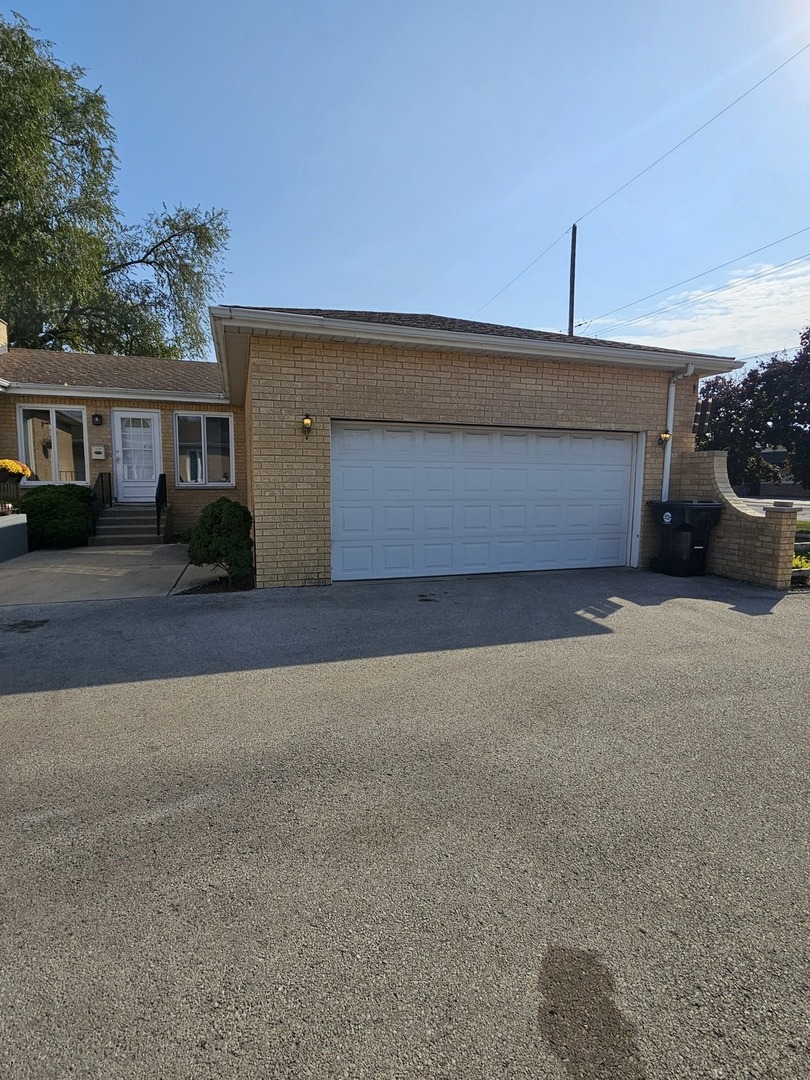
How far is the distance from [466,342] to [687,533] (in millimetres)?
4515

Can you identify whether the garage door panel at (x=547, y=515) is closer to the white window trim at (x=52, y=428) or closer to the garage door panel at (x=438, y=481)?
the garage door panel at (x=438, y=481)

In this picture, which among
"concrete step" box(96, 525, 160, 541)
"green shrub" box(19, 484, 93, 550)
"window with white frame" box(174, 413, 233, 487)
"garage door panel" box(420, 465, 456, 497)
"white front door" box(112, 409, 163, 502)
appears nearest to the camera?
"garage door panel" box(420, 465, 456, 497)

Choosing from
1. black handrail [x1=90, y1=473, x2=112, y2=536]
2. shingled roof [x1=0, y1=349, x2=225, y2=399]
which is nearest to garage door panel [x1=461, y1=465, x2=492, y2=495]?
shingled roof [x1=0, y1=349, x2=225, y2=399]

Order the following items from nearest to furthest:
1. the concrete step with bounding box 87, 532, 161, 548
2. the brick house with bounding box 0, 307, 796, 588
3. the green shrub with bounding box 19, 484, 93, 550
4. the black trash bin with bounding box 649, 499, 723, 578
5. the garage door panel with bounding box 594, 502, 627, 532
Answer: the brick house with bounding box 0, 307, 796, 588
the black trash bin with bounding box 649, 499, 723, 578
the garage door panel with bounding box 594, 502, 627, 532
the green shrub with bounding box 19, 484, 93, 550
the concrete step with bounding box 87, 532, 161, 548

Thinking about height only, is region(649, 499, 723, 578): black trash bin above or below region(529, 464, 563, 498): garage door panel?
below

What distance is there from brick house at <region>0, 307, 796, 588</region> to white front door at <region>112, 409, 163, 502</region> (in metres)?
4.03

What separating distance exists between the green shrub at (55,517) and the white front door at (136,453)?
1855mm

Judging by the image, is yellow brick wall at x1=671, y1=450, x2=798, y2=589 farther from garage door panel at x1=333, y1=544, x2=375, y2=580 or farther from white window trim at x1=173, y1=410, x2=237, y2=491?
white window trim at x1=173, y1=410, x2=237, y2=491

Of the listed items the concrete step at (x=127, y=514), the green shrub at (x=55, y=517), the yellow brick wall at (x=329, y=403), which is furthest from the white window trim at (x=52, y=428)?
the yellow brick wall at (x=329, y=403)

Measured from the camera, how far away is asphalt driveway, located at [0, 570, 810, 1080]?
157 centimetres

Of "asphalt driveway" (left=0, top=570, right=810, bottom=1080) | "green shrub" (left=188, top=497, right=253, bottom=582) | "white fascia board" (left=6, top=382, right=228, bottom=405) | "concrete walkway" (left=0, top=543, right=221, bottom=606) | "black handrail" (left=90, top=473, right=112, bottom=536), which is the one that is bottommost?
"asphalt driveway" (left=0, top=570, right=810, bottom=1080)

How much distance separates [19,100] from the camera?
13211 millimetres

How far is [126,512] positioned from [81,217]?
992 cm

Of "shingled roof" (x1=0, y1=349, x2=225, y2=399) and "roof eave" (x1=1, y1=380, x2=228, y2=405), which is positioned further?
"shingled roof" (x1=0, y1=349, x2=225, y2=399)
